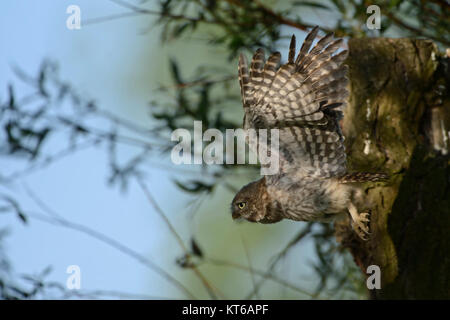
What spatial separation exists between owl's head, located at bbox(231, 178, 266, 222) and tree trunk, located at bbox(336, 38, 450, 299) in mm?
516

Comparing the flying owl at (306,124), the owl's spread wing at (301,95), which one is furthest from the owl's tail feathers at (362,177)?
the owl's spread wing at (301,95)

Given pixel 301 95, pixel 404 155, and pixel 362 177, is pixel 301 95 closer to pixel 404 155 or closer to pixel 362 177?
pixel 362 177

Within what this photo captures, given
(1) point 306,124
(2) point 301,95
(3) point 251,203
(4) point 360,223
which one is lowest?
(4) point 360,223

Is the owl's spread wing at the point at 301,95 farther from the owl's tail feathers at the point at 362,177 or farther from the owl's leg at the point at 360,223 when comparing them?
the owl's leg at the point at 360,223

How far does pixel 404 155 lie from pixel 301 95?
0.69 metres

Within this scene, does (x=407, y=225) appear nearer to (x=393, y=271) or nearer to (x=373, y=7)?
(x=393, y=271)

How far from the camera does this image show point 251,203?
3.64 m

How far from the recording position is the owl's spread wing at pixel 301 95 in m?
3.03

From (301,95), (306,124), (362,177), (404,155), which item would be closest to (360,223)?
(362,177)

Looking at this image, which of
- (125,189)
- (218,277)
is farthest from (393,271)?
(218,277)

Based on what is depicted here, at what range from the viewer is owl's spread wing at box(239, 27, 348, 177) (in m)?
3.03

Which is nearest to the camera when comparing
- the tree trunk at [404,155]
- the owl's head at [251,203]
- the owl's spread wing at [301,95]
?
the owl's spread wing at [301,95]

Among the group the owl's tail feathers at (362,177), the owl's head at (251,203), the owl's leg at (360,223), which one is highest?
the owl's tail feathers at (362,177)

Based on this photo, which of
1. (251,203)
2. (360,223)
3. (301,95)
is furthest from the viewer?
(251,203)
